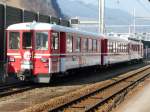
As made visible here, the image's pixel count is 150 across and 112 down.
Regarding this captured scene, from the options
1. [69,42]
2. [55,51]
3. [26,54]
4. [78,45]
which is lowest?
[26,54]

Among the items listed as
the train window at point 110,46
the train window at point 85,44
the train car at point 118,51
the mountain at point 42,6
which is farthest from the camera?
the mountain at point 42,6

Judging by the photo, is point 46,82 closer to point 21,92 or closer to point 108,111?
point 21,92

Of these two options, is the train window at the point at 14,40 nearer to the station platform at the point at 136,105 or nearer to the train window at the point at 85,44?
the train window at the point at 85,44

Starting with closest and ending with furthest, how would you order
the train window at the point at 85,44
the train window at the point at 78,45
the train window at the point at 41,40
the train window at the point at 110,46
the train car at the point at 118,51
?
the train window at the point at 41,40, the train window at the point at 78,45, the train window at the point at 85,44, the train car at the point at 118,51, the train window at the point at 110,46

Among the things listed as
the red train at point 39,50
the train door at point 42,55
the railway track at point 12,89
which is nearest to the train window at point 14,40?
the red train at point 39,50

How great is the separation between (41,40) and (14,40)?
137 cm

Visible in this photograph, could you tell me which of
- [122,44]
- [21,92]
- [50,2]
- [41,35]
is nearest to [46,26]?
[41,35]

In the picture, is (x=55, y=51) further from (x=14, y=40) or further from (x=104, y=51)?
(x=104, y=51)

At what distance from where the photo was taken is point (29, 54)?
2295 centimetres

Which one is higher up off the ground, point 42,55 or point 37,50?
point 37,50

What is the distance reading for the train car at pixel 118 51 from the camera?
1526 inches

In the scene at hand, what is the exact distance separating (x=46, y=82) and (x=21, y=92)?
2535 millimetres

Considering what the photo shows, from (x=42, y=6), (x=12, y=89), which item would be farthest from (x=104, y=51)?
(x=42, y=6)

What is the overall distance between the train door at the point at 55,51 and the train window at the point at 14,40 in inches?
61.2
